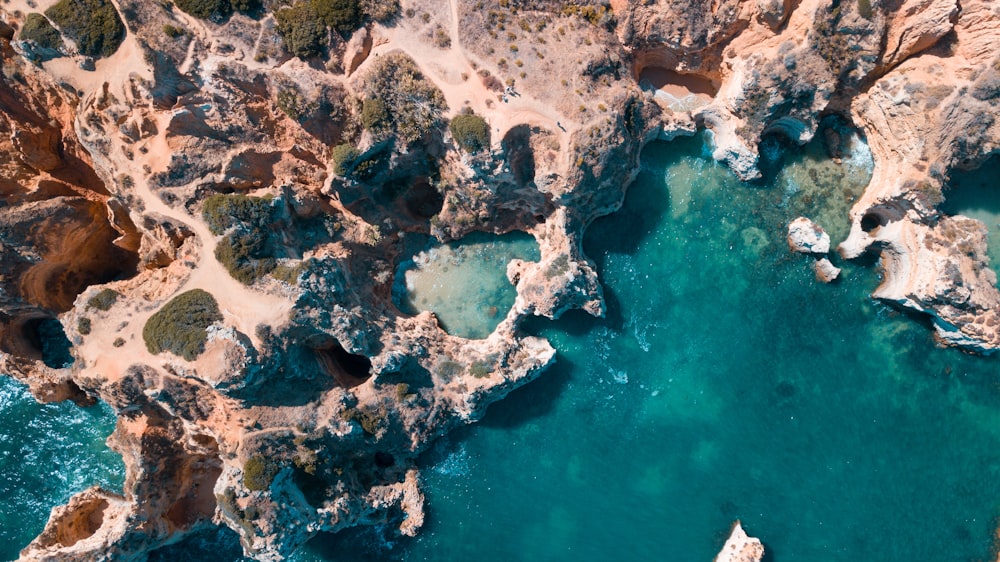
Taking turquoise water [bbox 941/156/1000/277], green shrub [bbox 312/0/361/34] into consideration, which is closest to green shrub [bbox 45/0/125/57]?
green shrub [bbox 312/0/361/34]

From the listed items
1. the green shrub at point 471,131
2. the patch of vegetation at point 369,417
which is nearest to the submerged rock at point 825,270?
the green shrub at point 471,131

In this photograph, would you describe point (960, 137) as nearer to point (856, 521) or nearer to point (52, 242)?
point (856, 521)

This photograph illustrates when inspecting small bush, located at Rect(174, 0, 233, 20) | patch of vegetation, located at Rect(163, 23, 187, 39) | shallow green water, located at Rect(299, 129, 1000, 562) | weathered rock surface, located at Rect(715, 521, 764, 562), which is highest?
small bush, located at Rect(174, 0, 233, 20)

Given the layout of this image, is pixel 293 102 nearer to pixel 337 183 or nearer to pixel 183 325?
pixel 337 183

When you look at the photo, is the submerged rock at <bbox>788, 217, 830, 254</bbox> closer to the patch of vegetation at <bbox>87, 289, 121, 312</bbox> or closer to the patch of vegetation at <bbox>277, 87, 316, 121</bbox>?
the patch of vegetation at <bbox>277, 87, 316, 121</bbox>

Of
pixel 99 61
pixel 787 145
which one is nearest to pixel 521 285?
pixel 787 145

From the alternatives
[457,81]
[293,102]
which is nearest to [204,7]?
[293,102]
